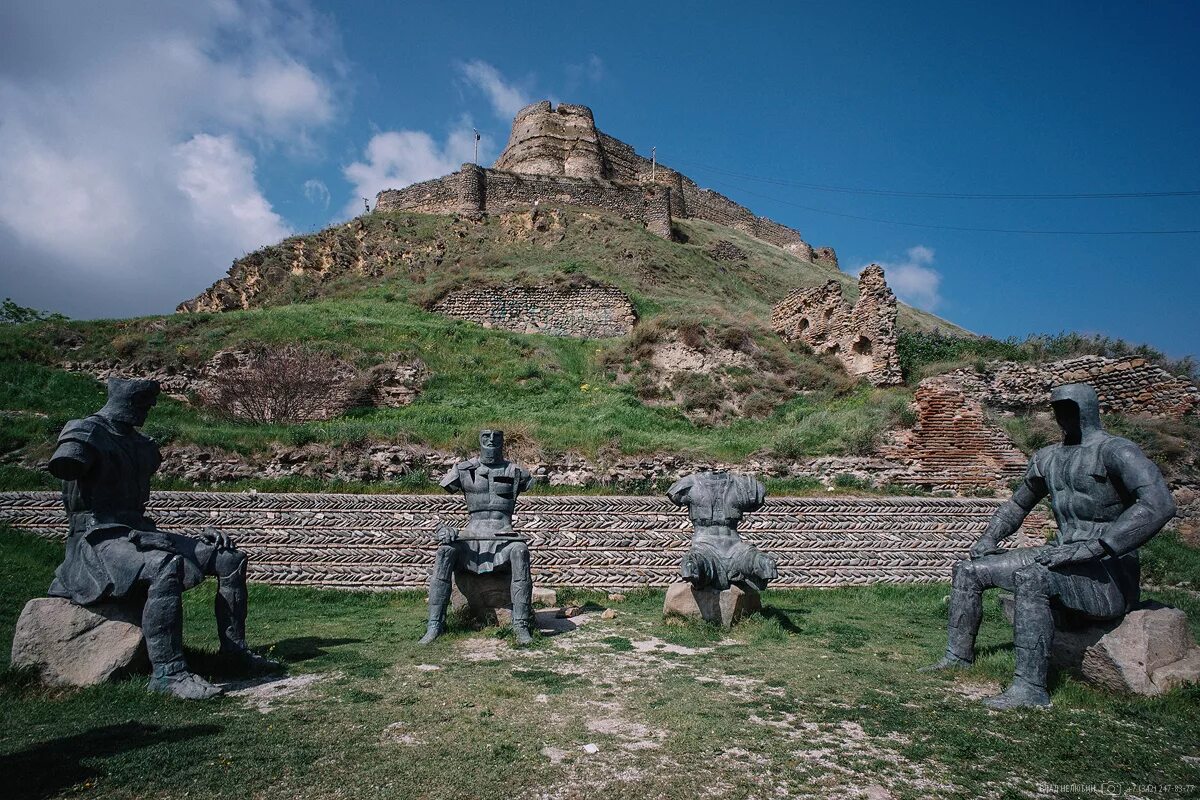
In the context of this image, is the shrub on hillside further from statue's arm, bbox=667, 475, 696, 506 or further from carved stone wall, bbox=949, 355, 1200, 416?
carved stone wall, bbox=949, 355, 1200, 416

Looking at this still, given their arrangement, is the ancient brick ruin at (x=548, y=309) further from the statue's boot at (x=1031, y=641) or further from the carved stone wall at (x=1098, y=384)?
the statue's boot at (x=1031, y=641)

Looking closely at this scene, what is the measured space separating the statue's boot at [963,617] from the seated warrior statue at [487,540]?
12.3 feet

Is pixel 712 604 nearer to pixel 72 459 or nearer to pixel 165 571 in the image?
pixel 165 571

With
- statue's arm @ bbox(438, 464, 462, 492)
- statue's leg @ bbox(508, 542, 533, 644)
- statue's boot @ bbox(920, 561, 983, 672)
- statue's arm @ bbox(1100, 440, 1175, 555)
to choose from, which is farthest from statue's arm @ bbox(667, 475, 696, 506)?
statue's arm @ bbox(1100, 440, 1175, 555)

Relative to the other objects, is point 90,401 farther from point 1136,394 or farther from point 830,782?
point 1136,394

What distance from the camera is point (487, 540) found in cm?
684

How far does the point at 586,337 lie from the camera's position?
83.1ft

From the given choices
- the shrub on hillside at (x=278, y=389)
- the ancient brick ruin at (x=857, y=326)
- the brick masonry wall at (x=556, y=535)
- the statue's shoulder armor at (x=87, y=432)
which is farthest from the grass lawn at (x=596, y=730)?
the ancient brick ruin at (x=857, y=326)

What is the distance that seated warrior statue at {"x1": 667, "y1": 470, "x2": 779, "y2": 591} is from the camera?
6809 mm

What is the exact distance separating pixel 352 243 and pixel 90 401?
69.7 feet

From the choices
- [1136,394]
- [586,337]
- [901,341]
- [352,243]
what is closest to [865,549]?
[1136,394]

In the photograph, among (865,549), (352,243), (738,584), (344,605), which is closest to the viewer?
(738,584)

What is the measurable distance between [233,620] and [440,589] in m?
1.91

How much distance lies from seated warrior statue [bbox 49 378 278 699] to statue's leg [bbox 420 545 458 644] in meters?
1.61
